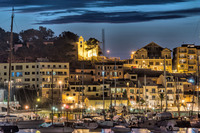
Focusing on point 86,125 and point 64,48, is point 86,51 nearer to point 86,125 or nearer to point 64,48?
point 64,48

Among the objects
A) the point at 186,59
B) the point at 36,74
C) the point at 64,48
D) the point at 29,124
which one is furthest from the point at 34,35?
the point at 29,124

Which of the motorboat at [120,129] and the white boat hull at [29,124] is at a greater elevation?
the white boat hull at [29,124]

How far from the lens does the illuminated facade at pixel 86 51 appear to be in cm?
8638

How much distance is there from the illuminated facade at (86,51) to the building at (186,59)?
17783mm

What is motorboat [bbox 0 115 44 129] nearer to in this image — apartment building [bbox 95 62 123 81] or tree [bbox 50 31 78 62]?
apartment building [bbox 95 62 123 81]

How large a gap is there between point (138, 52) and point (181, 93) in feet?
61.4

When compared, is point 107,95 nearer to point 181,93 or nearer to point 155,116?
point 181,93

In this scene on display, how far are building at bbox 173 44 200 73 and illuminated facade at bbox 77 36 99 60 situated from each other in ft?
58.3

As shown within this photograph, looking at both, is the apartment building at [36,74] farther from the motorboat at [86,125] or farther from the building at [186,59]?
the motorboat at [86,125]

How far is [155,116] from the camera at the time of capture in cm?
4553

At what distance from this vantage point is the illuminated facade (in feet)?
283

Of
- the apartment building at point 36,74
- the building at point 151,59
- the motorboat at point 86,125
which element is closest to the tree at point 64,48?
the apartment building at point 36,74

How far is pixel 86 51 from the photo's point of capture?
87875mm

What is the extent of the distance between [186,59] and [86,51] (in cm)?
2153
